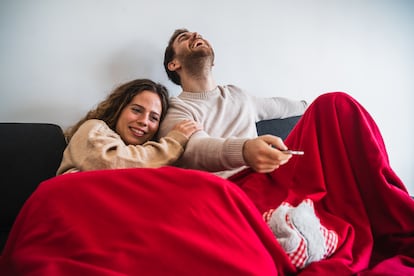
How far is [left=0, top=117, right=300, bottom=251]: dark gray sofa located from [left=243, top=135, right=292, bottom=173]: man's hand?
2.03 ft

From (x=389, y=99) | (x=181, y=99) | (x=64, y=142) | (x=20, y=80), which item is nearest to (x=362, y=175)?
(x=181, y=99)

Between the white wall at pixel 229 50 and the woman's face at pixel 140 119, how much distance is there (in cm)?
23

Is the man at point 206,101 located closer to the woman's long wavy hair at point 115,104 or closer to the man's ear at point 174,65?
the man's ear at point 174,65

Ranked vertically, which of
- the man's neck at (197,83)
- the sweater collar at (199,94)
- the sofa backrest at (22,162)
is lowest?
the sofa backrest at (22,162)

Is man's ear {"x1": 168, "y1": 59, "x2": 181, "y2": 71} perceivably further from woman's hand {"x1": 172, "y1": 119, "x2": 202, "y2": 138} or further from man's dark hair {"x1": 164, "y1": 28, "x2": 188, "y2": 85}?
woman's hand {"x1": 172, "y1": 119, "x2": 202, "y2": 138}

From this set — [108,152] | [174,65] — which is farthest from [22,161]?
[174,65]

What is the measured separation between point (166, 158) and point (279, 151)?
1.10 ft

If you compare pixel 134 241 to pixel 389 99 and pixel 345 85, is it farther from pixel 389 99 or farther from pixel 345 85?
pixel 389 99

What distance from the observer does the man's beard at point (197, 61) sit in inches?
47.6

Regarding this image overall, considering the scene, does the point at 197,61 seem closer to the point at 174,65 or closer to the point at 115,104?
the point at 174,65

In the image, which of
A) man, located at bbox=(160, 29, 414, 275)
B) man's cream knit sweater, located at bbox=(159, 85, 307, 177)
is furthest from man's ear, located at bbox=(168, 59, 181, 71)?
man, located at bbox=(160, 29, 414, 275)

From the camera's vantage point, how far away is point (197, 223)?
553 millimetres

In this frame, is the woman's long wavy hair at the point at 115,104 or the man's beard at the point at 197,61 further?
the man's beard at the point at 197,61

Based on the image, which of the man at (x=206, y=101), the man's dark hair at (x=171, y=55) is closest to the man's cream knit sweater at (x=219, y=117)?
the man at (x=206, y=101)
